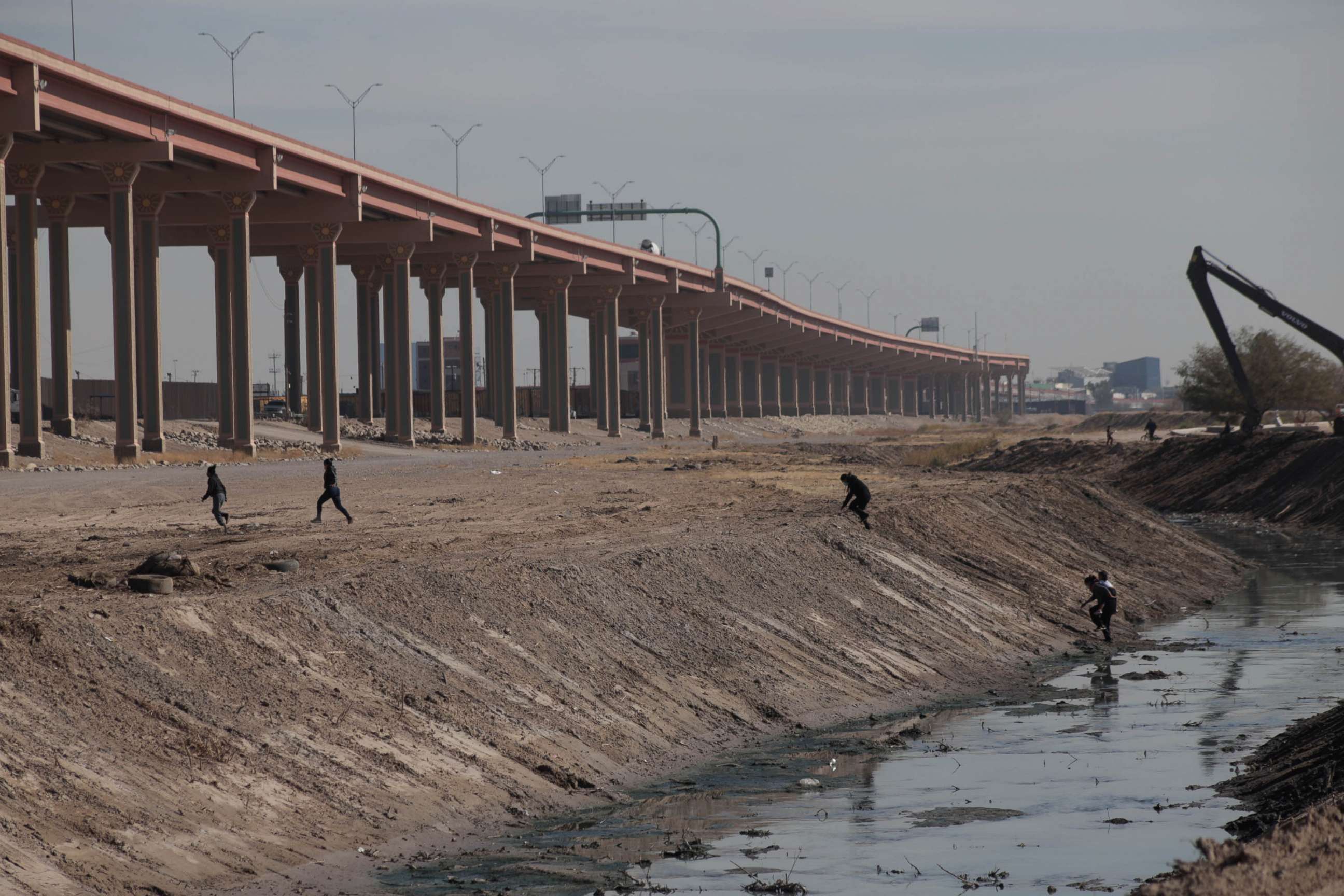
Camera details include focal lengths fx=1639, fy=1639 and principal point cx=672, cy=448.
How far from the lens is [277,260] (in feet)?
284

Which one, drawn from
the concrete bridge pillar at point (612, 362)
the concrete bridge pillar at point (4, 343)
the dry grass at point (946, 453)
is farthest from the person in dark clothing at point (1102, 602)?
the concrete bridge pillar at point (612, 362)

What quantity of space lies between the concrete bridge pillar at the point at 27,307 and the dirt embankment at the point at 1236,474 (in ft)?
138

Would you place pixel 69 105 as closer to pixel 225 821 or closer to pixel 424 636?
pixel 424 636

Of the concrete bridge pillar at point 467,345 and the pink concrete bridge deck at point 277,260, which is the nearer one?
the pink concrete bridge deck at point 277,260

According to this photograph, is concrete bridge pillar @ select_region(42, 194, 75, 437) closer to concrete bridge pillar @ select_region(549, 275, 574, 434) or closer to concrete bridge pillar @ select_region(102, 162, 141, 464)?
concrete bridge pillar @ select_region(102, 162, 141, 464)

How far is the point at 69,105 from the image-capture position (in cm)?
4375

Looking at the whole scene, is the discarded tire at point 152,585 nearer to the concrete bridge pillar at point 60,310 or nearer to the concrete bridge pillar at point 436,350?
the concrete bridge pillar at point 60,310

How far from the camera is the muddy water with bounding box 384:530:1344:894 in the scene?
14109 millimetres

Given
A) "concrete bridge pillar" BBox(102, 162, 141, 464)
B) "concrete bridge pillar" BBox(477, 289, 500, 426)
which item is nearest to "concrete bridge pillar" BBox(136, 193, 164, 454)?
"concrete bridge pillar" BBox(102, 162, 141, 464)

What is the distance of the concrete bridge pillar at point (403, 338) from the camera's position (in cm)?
7238

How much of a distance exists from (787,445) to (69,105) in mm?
49850

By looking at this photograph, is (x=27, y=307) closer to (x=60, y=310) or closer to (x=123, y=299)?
(x=123, y=299)

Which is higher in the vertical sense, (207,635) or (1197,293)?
(1197,293)

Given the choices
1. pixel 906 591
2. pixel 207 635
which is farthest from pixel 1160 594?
pixel 207 635
